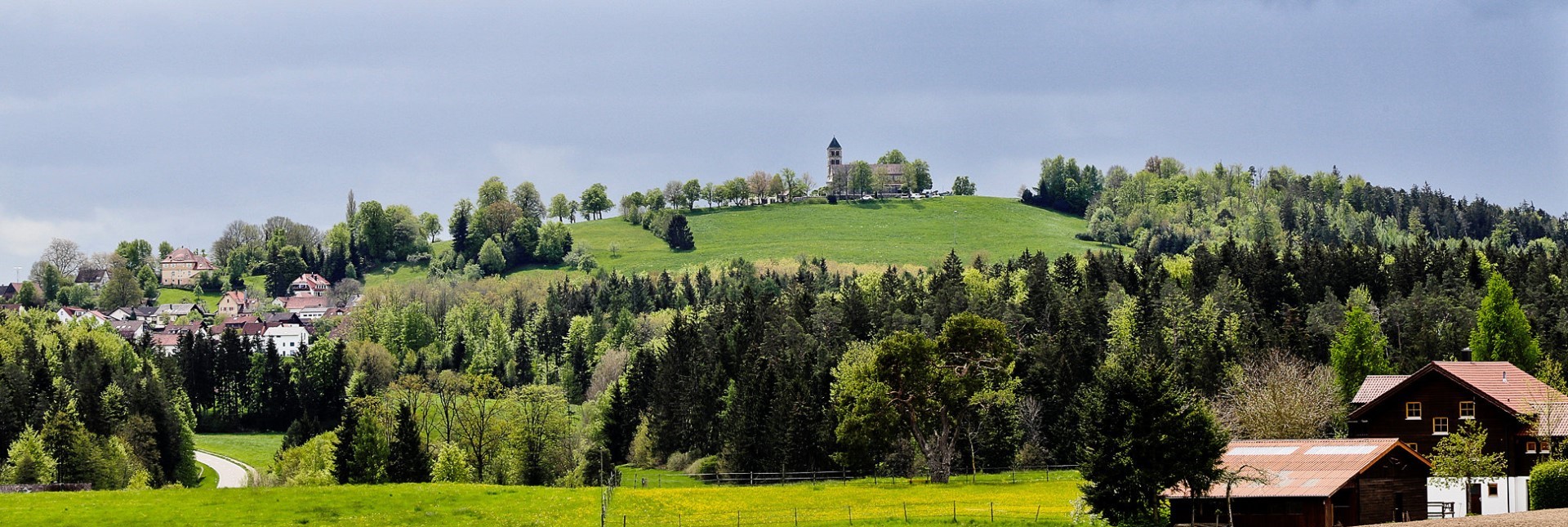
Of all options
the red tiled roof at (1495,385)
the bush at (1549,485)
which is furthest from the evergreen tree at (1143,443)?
the red tiled roof at (1495,385)

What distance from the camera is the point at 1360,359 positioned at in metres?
102

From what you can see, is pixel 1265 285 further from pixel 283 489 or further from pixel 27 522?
pixel 27 522

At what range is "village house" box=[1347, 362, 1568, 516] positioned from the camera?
6681cm

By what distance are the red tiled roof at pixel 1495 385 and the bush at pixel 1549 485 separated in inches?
254

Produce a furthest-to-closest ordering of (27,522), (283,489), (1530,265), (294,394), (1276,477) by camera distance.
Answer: (294,394) → (1530,265) → (283,489) → (27,522) → (1276,477)

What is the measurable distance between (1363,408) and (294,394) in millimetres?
137915

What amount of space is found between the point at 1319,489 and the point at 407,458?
6388 centimetres

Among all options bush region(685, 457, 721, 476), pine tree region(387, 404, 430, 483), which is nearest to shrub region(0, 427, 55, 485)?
pine tree region(387, 404, 430, 483)

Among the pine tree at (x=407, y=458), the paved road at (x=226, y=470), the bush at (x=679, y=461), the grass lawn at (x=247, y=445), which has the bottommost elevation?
the paved road at (x=226, y=470)

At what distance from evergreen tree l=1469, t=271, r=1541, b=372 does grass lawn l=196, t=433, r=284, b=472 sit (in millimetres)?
100016

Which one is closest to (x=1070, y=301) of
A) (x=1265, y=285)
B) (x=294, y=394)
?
(x=1265, y=285)

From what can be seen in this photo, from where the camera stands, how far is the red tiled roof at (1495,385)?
68625 millimetres

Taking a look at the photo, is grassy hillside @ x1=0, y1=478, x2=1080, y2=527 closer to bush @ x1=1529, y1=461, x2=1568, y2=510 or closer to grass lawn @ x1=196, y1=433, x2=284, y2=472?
bush @ x1=1529, y1=461, x2=1568, y2=510

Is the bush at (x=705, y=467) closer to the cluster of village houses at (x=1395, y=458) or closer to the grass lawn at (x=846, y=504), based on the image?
the grass lawn at (x=846, y=504)
